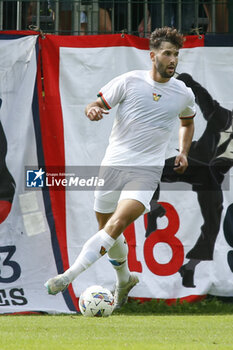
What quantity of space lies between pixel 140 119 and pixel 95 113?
0.89m

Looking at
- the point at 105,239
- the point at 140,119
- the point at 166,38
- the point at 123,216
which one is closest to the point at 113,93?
the point at 140,119

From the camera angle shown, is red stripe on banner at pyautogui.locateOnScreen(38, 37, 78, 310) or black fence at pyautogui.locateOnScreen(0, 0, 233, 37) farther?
black fence at pyautogui.locateOnScreen(0, 0, 233, 37)

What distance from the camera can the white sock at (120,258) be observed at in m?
7.40

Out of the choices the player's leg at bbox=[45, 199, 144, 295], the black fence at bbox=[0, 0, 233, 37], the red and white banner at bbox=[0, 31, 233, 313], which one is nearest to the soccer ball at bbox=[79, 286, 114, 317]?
the player's leg at bbox=[45, 199, 144, 295]

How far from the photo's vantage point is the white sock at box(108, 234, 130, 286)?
7.40 m

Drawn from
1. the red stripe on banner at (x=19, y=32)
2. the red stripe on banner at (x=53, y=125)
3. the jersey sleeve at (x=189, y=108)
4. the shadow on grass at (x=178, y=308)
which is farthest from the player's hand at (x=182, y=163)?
the red stripe on banner at (x=19, y=32)

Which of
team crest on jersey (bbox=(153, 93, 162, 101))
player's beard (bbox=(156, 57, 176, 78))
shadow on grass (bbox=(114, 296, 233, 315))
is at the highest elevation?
player's beard (bbox=(156, 57, 176, 78))

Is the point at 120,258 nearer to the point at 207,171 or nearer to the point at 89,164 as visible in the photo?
the point at 89,164

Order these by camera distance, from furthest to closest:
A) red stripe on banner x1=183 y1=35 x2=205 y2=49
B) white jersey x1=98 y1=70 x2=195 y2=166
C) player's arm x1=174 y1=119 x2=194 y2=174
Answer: red stripe on banner x1=183 y1=35 x2=205 y2=49, player's arm x1=174 y1=119 x2=194 y2=174, white jersey x1=98 y1=70 x2=195 y2=166

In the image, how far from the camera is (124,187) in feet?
23.0

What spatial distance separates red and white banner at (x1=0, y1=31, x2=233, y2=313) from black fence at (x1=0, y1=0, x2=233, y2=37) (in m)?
0.40
